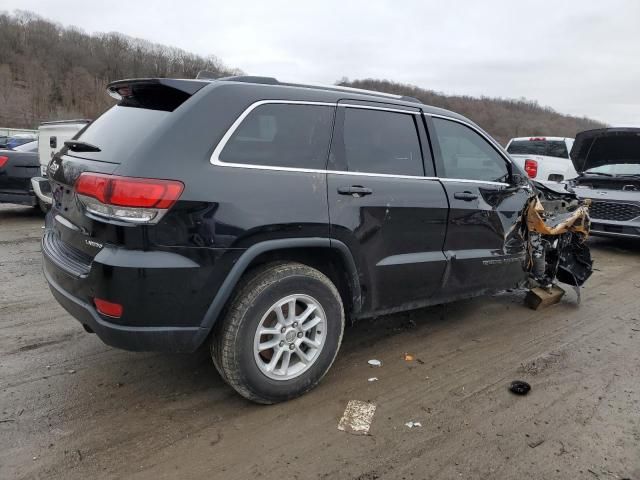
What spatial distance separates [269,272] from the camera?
2.84 metres

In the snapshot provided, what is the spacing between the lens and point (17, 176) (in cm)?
815

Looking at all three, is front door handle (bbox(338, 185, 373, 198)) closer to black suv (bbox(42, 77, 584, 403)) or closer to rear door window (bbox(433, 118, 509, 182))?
black suv (bbox(42, 77, 584, 403))

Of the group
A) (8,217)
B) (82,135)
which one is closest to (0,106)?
(8,217)

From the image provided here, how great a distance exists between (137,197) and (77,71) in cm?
10709

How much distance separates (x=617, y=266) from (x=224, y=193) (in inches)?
246

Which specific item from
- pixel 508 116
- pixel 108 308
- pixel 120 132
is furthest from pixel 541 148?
pixel 508 116

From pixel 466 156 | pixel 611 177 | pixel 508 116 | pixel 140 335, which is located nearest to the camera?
pixel 140 335

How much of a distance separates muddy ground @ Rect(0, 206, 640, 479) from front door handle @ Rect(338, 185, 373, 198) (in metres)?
1.24

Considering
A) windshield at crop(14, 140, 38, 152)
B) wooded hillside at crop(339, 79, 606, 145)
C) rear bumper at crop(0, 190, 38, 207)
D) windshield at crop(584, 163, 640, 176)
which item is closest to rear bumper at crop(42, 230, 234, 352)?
rear bumper at crop(0, 190, 38, 207)

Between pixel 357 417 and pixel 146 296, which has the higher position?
pixel 146 296

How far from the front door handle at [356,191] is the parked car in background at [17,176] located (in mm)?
7024

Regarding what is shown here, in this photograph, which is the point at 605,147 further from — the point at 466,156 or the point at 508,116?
the point at 508,116

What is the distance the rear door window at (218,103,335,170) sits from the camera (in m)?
2.75

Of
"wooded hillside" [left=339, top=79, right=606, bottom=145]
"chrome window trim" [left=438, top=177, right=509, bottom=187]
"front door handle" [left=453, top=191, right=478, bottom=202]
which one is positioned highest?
"wooded hillside" [left=339, top=79, right=606, bottom=145]
